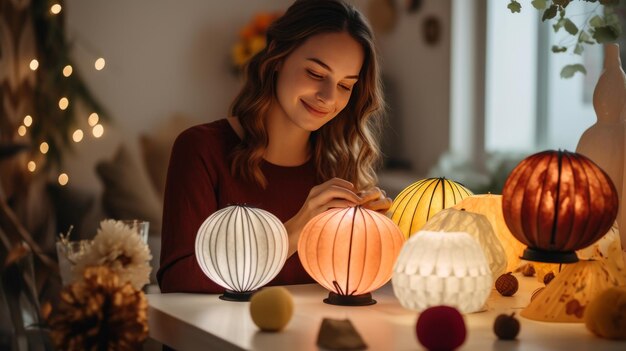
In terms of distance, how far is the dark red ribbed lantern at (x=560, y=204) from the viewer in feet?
4.09

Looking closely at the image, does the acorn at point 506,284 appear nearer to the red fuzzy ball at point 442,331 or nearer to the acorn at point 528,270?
the acorn at point 528,270

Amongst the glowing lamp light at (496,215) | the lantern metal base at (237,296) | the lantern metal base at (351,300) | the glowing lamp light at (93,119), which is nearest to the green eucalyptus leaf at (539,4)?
the glowing lamp light at (496,215)

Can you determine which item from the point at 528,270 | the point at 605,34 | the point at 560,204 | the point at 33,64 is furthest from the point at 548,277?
the point at 33,64

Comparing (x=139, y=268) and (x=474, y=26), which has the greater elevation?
(x=474, y=26)

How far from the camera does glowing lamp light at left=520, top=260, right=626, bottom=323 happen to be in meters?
1.29

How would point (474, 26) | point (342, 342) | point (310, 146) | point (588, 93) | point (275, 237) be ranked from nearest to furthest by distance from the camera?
point (342, 342) < point (275, 237) < point (310, 146) < point (588, 93) < point (474, 26)

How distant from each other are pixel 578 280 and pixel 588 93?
2452mm

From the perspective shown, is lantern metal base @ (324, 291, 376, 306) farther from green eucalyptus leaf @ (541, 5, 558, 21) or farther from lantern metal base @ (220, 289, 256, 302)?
green eucalyptus leaf @ (541, 5, 558, 21)

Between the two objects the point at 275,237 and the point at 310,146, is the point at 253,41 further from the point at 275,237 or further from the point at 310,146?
the point at 275,237

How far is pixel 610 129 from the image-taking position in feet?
5.14

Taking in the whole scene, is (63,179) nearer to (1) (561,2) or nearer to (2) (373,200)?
(2) (373,200)

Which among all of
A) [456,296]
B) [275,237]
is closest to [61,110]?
[275,237]

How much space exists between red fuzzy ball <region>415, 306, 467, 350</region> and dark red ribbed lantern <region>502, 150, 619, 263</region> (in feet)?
0.77

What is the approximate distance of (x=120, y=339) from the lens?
3.85 feet
